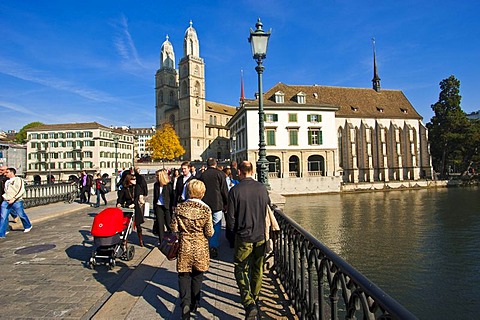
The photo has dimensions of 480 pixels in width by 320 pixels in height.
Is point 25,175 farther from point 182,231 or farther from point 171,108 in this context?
point 182,231

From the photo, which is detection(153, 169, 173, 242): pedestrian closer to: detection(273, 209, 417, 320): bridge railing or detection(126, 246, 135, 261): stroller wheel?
detection(126, 246, 135, 261): stroller wheel

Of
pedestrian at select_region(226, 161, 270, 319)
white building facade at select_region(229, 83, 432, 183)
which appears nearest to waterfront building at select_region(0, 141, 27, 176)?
white building facade at select_region(229, 83, 432, 183)

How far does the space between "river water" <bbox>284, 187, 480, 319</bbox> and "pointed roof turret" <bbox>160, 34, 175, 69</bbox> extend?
261 ft

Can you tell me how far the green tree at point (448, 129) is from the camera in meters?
51.5

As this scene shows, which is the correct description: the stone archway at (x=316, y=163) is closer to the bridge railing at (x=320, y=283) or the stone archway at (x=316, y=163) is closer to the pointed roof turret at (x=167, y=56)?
the bridge railing at (x=320, y=283)

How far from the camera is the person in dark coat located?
7105 millimetres

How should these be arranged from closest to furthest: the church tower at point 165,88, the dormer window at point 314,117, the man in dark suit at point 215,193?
the man in dark suit at point 215,193
the dormer window at point 314,117
the church tower at point 165,88

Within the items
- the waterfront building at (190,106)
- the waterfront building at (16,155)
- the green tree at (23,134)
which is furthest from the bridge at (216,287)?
the green tree at (23,134)

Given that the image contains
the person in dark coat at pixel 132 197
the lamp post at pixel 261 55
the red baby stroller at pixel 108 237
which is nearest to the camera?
the red baby stroller at pixel 108 237

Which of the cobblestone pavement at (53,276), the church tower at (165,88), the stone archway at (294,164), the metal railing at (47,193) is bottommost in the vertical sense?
the cobblestone pavement at (53,276)

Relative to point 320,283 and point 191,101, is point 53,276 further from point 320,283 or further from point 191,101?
point 191,101

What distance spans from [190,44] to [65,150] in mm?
42475

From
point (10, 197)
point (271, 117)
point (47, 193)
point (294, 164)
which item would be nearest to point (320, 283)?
point (10, 197)

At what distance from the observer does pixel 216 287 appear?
461 cm
